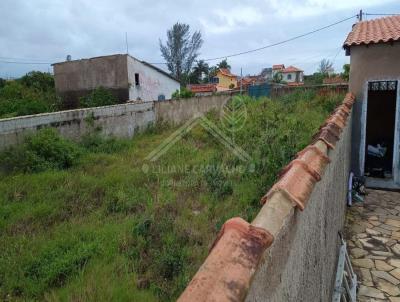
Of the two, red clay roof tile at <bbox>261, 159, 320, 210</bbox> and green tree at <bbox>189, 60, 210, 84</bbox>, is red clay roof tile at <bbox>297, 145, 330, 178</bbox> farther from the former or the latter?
green tree at <bbox>189, 60, 210, 84</bbox>

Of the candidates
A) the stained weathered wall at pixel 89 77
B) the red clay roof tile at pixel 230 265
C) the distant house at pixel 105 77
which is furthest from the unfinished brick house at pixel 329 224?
the stained weathered wall at pixel 89 77

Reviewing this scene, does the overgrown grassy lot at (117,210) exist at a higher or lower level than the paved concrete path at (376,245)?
higher

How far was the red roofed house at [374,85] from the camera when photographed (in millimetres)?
6395

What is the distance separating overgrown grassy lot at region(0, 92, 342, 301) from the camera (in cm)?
258

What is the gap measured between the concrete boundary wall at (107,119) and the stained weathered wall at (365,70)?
5659 millimetres

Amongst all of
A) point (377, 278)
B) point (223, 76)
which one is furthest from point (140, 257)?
point (223, 76)

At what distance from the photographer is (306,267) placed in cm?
184

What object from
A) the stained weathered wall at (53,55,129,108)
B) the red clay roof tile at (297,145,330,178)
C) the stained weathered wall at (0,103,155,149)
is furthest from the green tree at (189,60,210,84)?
the red clay roof tile at (297,145,330,178)

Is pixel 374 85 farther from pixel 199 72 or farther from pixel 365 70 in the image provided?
pixel 199 72

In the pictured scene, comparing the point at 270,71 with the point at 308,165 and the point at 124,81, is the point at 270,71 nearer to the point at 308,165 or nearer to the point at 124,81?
the point at 124,81

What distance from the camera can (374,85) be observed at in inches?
304

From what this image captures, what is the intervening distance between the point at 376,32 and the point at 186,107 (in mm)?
6418

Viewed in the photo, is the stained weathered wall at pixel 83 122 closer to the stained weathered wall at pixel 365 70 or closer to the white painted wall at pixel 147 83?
the white painted wall at pixel 147 83

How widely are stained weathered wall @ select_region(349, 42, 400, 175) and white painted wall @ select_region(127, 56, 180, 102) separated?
9601 mm
